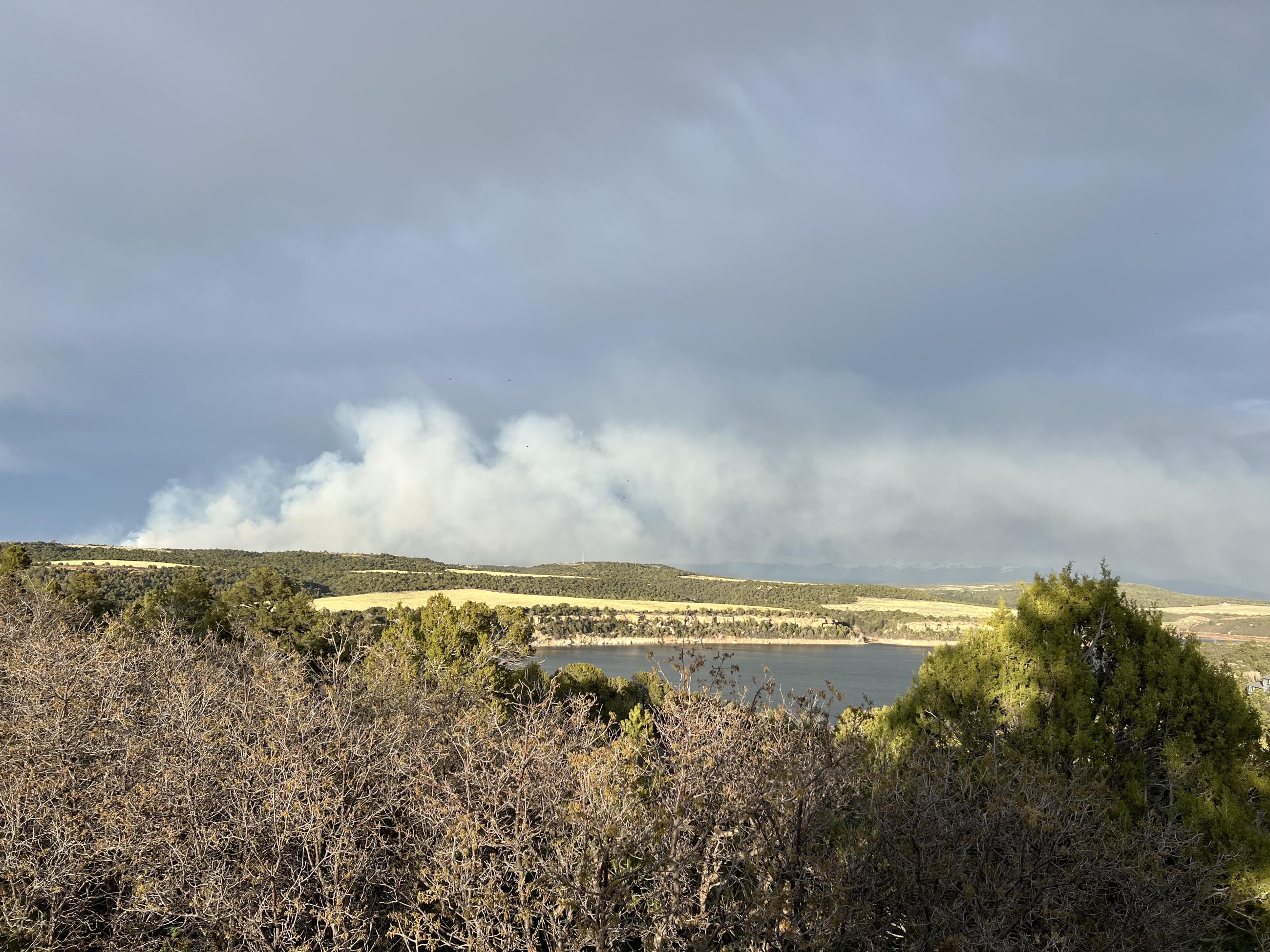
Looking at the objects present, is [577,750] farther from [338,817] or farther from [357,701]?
[357,701]

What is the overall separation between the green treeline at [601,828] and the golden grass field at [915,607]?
15354cm

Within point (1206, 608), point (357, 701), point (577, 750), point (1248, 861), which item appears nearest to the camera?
point (577, 750)

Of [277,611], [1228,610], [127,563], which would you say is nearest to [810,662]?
[277,611]

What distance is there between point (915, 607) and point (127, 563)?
160 m

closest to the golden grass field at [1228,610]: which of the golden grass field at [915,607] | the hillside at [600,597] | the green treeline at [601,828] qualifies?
the hillside at [600,597]

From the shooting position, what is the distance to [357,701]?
11.7 meters

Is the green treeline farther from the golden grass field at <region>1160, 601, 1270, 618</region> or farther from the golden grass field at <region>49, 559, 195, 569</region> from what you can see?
the golden grass field at <region>1160, 601, 1270, 618</region>

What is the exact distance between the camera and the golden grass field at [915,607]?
157 m

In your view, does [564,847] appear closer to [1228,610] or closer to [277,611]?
[277,611]

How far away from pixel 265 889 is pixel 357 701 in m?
4.98

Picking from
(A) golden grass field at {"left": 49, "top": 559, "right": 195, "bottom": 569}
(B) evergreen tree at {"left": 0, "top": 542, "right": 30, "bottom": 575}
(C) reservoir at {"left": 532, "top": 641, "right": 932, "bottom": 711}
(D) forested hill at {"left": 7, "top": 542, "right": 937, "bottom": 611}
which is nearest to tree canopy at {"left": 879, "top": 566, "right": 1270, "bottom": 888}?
(C) reservoir at {"left": 532, "top": 641, "right": 932, "bottom": 711}

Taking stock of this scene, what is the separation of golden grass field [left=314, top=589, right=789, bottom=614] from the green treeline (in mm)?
105722

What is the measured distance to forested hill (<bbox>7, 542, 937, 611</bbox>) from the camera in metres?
110

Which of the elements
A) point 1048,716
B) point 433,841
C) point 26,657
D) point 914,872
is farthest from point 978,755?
point 26,657
